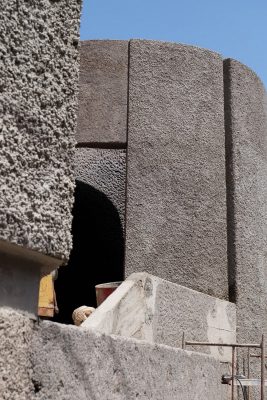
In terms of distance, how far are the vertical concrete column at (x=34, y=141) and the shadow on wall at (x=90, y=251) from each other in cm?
761

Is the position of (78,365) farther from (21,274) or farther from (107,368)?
(21,274)

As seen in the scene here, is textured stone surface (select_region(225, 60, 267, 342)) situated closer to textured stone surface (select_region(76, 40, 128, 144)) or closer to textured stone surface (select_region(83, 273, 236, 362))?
textured stone surface (select_region(83, 273, 236, 362))

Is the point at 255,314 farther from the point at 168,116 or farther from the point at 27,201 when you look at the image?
the point at 27,201

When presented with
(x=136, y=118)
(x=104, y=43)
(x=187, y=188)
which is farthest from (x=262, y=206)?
(x=104, y=43)

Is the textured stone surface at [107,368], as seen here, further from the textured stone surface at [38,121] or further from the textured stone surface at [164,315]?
the textured stone surface at [164,315]

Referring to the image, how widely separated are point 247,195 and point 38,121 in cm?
679

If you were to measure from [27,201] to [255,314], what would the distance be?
267 inches

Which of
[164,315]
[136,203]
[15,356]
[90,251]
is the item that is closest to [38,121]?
[15,356]

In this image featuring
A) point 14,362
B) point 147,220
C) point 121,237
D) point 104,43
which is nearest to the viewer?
point 14,362

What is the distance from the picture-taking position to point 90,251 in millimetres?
10586

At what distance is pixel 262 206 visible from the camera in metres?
8.61

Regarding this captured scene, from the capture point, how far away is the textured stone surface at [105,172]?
31.0ft

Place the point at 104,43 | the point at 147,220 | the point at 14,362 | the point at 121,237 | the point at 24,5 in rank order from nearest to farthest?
1. the point at 14,362
2. the point at 24,5
3. the point at 147,220
4. the point at 104,43
5. the point at 121,237

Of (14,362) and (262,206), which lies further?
(262,206)
